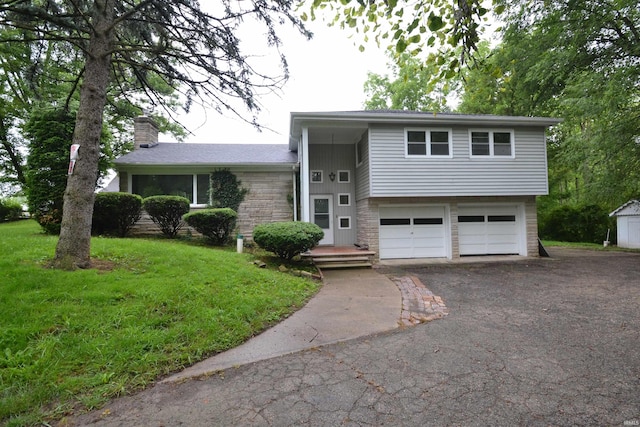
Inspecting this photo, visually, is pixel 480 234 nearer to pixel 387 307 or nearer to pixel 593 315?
pixel 593 315

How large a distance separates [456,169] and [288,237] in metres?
6.19

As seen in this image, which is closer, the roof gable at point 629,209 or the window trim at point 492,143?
the window trim at point 492,143

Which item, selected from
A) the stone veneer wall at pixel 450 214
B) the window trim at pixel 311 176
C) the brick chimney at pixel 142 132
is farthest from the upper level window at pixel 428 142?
the brick chimney at pixel 142 132

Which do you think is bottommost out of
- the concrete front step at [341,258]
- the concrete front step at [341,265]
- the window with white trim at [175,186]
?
the concrete front step at [341,265]

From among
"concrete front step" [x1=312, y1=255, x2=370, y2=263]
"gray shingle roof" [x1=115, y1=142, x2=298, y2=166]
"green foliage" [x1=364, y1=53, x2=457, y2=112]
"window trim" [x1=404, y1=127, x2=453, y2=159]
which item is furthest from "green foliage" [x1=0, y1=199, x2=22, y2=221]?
"green foliage" [x1=364, y1=53, x2=457, y2=112]

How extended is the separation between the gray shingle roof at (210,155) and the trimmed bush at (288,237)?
→ 4243 mm

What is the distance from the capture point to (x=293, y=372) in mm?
2902

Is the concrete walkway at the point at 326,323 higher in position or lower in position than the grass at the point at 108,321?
lower

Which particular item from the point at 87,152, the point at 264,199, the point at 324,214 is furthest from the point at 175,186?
the point at 87,152

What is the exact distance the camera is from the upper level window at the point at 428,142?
10109mm

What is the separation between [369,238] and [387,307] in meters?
5.05

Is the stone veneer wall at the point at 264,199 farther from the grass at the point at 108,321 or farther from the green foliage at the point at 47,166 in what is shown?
the grass at the point at 108,321

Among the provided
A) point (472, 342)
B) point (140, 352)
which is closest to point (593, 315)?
point (472, 342)

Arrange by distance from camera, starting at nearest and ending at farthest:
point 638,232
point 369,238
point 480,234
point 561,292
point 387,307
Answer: point 387,307 < point 561,292 < point 369,238 < point 480,234 < point 638,232
